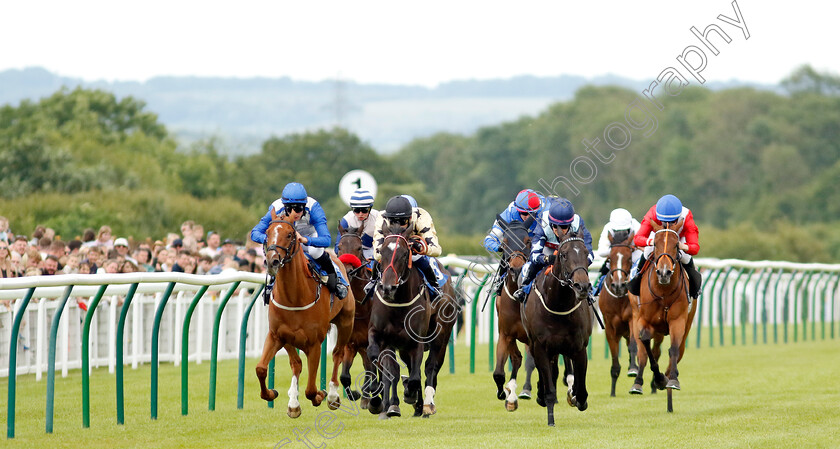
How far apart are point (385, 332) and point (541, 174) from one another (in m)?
68.0

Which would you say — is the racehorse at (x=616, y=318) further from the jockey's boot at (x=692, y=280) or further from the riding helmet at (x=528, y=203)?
the riding helmet at (x=528, y=203)

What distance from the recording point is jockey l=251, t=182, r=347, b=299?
864 centimetres

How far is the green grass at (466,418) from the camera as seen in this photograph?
7.90 meters

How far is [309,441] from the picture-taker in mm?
7844

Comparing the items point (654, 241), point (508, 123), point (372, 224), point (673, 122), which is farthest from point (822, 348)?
point (508, 123)

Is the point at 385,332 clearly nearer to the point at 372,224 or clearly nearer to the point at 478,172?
the point at 372,224

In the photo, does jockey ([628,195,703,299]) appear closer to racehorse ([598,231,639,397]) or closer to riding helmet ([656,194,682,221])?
riding helmet ([656,194,682,221])

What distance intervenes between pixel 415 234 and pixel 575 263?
1307 millimetres

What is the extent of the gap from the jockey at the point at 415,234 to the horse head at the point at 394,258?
3.4 inches

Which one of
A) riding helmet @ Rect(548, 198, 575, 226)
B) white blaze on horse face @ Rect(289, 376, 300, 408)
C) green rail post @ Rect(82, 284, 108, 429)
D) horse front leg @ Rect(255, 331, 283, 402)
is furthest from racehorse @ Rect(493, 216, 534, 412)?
green rail post @ Rect(82, 284, 108, 429)

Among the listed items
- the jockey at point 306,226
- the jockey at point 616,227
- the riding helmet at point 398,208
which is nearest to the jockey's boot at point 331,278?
the jockey at point 306,226

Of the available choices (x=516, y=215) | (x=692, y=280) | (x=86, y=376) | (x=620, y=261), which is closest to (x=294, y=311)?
(x=86, y=376)

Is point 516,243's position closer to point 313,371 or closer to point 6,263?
point 313,371

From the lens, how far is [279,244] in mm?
8242
